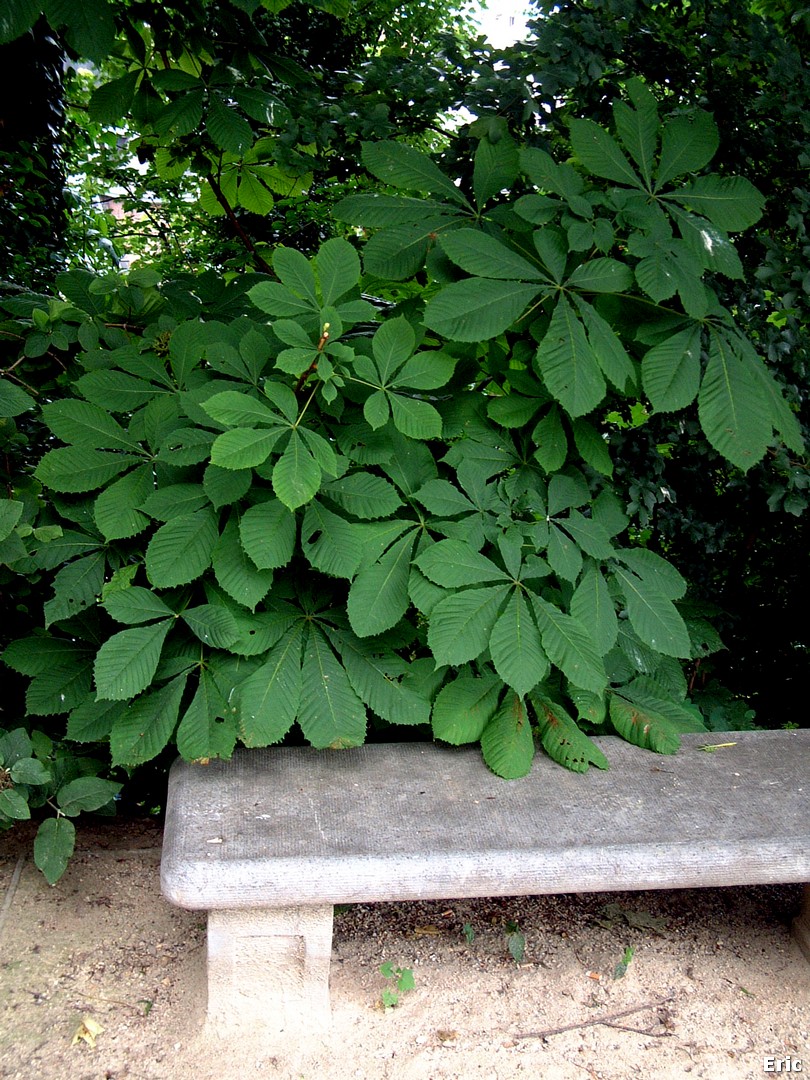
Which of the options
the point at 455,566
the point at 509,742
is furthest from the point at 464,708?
the point at 455,566

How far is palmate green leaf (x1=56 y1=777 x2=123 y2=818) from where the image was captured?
6.32 ft

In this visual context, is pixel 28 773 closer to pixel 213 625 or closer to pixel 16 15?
pixel 213 625

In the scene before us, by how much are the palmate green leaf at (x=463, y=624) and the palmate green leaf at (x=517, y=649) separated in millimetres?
25

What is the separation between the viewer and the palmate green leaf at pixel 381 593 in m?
1.80

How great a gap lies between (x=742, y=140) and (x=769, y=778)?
5.56 feet

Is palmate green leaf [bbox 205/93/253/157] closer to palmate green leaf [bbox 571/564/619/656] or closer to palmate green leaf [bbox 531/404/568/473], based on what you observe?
palmate green leaf [bbox 531/404/568/473]

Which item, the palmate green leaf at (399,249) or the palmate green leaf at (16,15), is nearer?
the palmate green leaf at (16,15)

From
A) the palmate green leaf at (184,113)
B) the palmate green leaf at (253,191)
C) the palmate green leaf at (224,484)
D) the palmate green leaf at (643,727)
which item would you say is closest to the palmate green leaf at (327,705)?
the palmate green leaf at (224,484)

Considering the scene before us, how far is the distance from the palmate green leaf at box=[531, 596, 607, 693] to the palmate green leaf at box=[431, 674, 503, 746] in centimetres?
22

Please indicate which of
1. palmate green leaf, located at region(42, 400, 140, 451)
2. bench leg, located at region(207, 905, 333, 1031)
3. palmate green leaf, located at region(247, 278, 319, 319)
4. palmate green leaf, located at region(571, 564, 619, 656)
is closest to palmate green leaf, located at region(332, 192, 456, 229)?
palmate green leaf, located at region(247, 278, 319, 319)

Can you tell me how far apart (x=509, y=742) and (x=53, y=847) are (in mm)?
1051

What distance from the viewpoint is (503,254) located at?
73.5 inches

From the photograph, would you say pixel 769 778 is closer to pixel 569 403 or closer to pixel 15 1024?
pixel 569 403

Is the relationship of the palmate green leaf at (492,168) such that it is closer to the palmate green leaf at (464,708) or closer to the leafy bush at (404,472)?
the leafy bush at (404,472)
